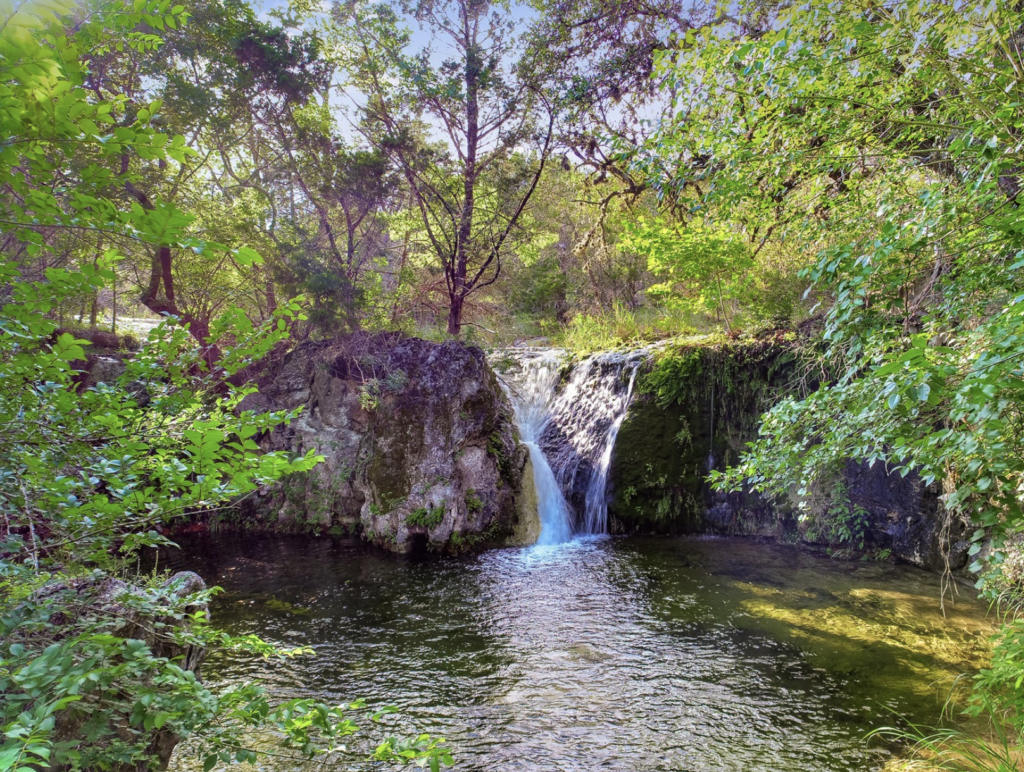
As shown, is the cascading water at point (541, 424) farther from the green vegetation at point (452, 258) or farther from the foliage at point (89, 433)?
the foliage at point (89, 433)

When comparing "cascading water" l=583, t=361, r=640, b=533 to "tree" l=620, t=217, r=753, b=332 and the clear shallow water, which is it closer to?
the clear shallow water

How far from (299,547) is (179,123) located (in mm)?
8138

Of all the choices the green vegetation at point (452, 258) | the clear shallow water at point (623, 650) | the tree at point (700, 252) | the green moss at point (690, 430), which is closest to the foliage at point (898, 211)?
the green vegetation at point (452, 258)

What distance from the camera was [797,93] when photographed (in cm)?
311

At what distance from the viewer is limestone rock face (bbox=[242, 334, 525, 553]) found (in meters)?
8.58

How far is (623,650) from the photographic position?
16.2ft

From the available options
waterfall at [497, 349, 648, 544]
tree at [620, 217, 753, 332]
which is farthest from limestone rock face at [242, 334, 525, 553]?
tree at [620, 217, 753, 332]

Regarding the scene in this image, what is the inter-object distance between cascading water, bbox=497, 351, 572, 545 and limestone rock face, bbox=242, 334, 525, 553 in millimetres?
572

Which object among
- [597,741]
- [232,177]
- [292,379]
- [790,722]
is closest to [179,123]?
[232,177]

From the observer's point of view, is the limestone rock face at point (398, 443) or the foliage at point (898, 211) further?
the limestone rock face at point (398, 443)

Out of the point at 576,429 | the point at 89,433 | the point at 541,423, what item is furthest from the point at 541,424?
the point at 89,433

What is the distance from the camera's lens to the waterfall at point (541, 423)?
29.8 feet

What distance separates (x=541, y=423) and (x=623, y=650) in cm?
625

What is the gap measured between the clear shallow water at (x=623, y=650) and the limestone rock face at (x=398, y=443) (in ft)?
3.11
